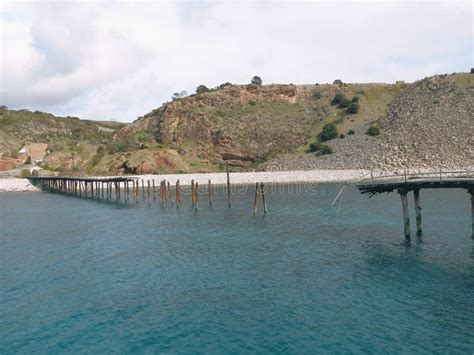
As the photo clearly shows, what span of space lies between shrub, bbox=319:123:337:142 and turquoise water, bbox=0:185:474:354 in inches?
2596

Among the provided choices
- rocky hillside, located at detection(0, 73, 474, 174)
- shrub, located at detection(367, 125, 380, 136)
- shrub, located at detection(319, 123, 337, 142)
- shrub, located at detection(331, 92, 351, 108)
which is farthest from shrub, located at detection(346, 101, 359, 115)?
shrub, located at detection(367, 125, 380, 136)

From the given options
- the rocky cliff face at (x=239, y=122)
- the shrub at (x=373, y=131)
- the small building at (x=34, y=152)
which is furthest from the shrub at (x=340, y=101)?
the small building at (x=34, y=152)

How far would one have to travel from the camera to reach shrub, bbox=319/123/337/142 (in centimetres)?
10906

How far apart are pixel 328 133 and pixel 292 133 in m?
13.1

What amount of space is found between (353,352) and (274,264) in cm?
1216

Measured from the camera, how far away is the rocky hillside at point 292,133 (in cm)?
9512

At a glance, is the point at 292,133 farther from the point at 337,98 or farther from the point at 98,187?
the point at 98,187

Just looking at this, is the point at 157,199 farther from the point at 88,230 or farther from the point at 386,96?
the point at 386,96

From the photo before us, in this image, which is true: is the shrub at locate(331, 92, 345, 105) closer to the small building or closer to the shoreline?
the shoreline

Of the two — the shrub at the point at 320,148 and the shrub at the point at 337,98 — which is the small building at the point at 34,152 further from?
the shrub at the point at 337,98

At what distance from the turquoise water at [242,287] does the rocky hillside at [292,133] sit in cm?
5376

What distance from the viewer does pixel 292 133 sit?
120 metres

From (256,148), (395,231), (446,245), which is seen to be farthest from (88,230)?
(256,148)

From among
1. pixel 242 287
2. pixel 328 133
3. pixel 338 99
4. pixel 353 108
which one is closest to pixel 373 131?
pixel 328 133
